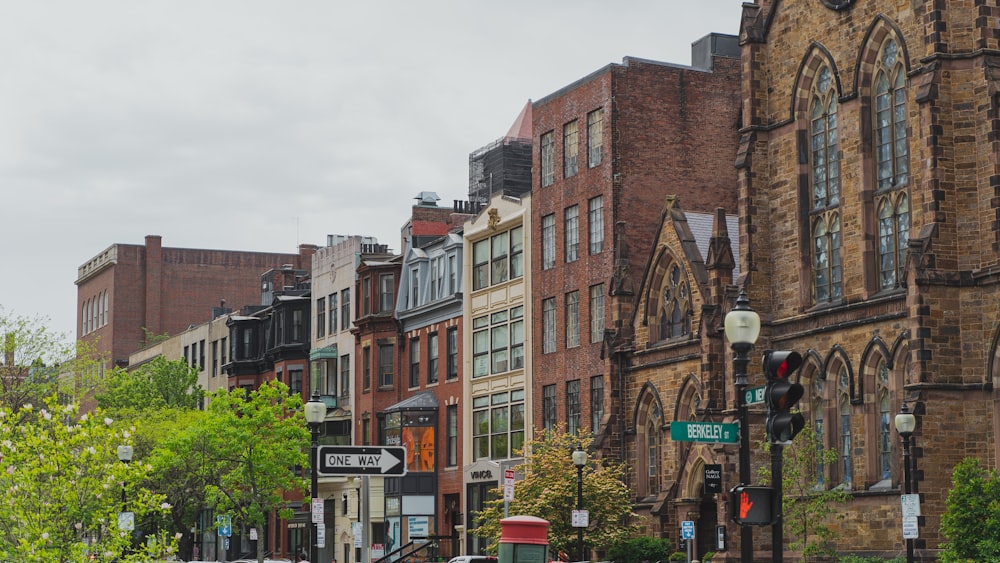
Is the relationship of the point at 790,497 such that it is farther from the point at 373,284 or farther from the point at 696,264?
the point at 373,284

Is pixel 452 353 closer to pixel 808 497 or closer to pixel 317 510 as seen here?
pixel 808 497

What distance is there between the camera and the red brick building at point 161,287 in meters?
123

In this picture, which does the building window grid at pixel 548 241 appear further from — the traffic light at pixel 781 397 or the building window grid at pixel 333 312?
the traffic light at pixel 781 397

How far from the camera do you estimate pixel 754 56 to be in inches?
1885

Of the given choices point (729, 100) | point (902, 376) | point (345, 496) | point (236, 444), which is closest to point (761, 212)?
point (902, 376)

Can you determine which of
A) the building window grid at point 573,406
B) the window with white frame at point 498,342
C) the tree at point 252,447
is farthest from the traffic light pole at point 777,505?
the tree at point 252,447

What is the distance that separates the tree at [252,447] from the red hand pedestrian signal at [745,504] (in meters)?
45.0

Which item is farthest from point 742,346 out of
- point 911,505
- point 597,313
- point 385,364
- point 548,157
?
point 385,364

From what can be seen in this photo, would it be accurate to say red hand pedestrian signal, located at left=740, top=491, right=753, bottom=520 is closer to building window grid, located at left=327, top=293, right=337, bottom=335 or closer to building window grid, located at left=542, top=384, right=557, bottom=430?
building window grid, located at left=542, top=384, right=557, bottom=430

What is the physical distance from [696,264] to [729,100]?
11463 millimetres

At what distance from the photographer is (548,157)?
2468 inches

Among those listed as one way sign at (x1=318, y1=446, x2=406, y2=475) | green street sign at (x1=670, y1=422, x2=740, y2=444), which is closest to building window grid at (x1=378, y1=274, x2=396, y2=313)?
green street sign at (x1=670, y1=422, x2=740, y2=444)

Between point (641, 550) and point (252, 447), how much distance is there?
20057mm

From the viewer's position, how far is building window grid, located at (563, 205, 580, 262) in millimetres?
59875
